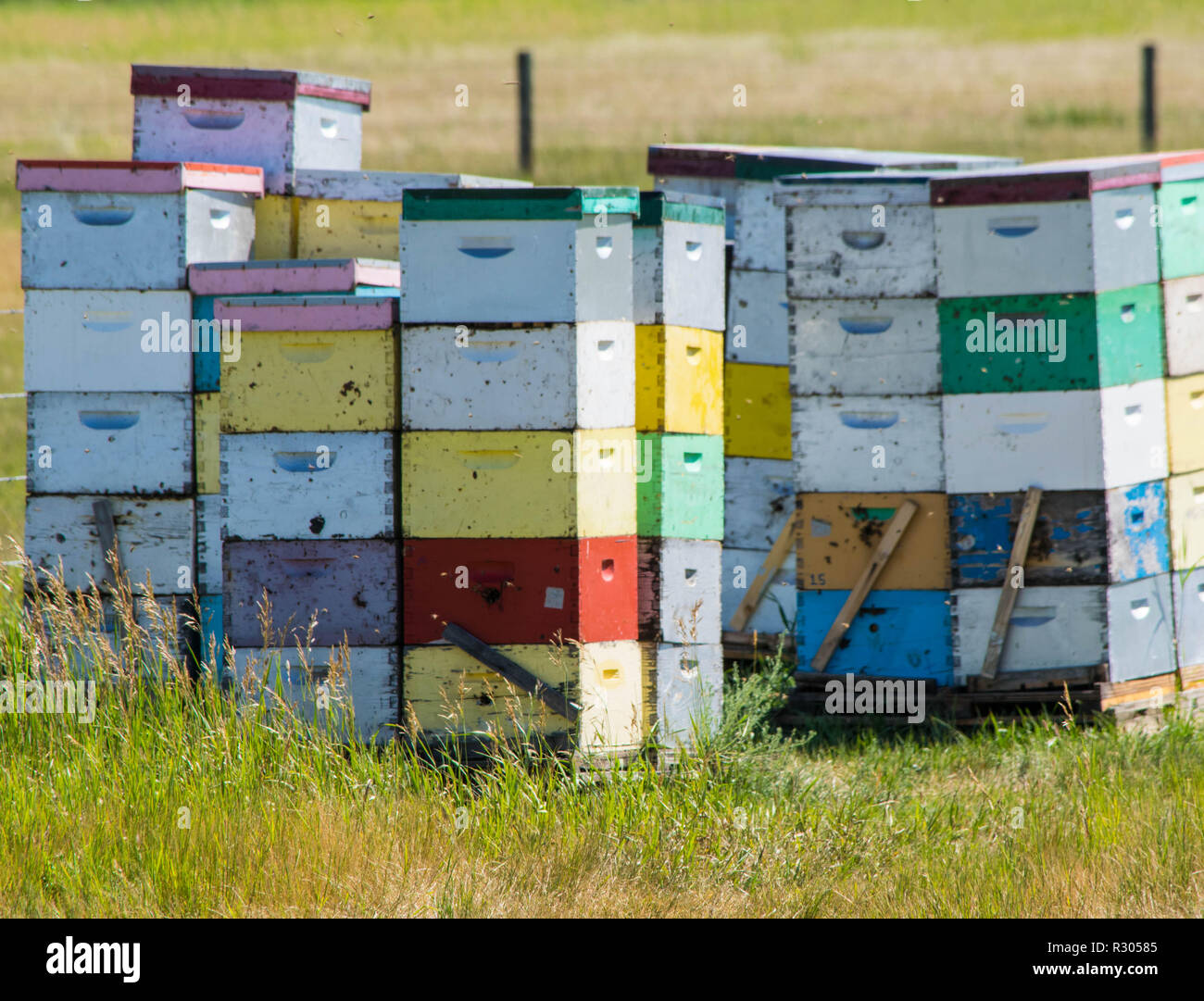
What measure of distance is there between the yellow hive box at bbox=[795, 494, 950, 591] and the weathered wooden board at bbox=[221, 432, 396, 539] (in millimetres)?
2177

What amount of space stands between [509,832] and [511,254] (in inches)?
84.7

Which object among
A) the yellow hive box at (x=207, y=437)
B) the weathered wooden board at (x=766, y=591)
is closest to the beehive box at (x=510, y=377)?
the yellow hive box at (x=207, y=437)

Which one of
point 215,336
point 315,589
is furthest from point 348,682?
point 215,336

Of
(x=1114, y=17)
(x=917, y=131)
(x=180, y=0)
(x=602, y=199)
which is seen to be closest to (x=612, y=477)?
(x=602, y=199)

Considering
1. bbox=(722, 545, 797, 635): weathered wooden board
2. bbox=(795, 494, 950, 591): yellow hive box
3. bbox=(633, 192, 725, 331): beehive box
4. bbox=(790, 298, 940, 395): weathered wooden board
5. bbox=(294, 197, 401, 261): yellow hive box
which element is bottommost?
bbox=(722, 545, 797, 635): weathered wooden board

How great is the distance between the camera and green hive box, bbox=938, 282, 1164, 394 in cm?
627

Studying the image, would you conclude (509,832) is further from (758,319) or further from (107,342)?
(758,319)

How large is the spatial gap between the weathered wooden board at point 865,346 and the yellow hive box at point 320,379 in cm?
209

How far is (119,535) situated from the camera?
6207 millimetres

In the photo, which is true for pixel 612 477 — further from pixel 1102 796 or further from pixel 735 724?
pixel 1102 796

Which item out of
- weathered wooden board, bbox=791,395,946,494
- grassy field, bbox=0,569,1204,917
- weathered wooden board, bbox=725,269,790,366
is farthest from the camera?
weathered wooden board, bbox=725,269,790,366

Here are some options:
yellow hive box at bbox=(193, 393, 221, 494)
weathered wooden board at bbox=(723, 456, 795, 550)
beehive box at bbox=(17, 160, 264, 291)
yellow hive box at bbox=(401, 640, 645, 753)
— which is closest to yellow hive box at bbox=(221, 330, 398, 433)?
yellow hive box at bbox=(193, 393, 221, 494)

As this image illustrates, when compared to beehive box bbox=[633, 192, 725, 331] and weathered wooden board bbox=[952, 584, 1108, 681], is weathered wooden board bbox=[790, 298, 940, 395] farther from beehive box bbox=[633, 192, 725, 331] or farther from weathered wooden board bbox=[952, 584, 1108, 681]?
weathered wooden board bbox=[952, 584, 1108, 681]

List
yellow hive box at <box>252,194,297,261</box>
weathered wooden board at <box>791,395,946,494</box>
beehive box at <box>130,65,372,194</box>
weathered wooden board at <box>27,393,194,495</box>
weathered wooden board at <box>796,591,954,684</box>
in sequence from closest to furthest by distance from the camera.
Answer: weathered wooden board at <box>27,393,194,495</box>
weathered wooden board at <box>791,395,946,494</box>
weathered wooden board at <box>796,591,954,684</box>
yellow hive box at <box>252,194,297,261</box>
beehive box at <box>130,65,372,194</box>
